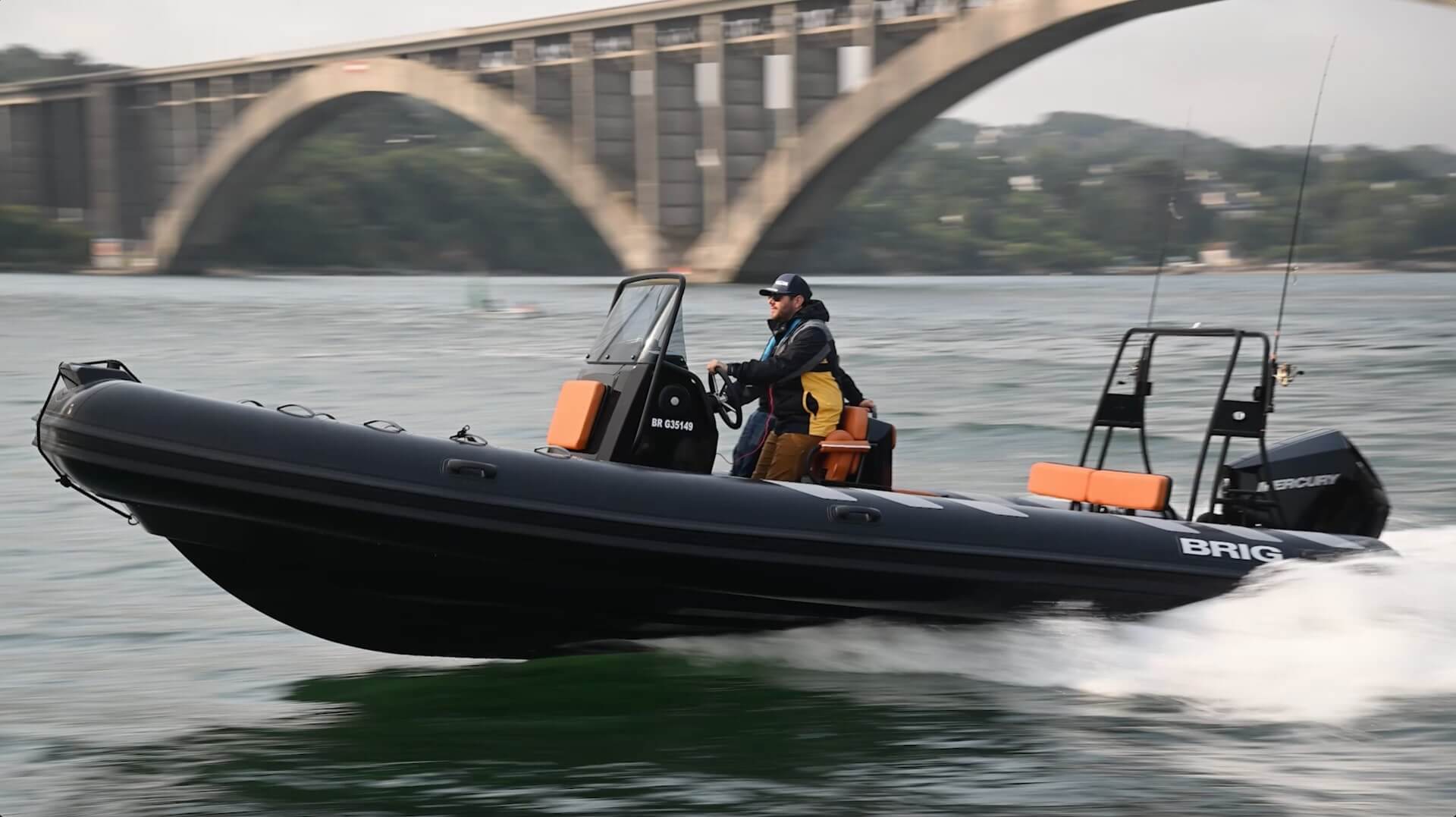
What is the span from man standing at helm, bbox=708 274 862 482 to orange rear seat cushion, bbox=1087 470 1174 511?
3.68ft

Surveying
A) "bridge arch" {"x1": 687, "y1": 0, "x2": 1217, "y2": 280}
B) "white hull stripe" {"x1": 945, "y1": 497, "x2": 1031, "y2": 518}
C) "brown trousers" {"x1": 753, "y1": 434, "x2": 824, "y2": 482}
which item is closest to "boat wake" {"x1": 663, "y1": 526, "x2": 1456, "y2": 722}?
"white hull stripe" {"x1": 945, "y1": 497, "x2": 1031, "y2": 518}

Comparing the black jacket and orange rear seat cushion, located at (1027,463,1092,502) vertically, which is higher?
the black jacket

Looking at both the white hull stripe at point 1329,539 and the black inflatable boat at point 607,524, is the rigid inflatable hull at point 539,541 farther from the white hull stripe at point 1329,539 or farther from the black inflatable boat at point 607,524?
the white hull stripe at point 1329,539

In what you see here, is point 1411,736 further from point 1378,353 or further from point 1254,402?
point 1378,353

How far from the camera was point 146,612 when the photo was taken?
6871 mm

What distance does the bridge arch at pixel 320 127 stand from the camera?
37.1 metres

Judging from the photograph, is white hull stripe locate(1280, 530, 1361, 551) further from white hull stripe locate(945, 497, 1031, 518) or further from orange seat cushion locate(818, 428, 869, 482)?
orange seat cushion locate(818, 428, 869, 482)

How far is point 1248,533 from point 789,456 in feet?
5.90

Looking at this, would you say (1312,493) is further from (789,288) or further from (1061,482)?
(789,288)

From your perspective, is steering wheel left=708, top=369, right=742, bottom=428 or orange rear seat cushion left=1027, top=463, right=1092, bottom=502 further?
orange rear seat cushion left=1027, top=463, right=1092, bottom=502

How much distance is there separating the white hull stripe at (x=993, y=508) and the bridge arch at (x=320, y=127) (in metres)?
30.2

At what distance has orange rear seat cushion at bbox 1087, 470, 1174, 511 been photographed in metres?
6.15

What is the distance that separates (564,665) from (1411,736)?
9.69 feet

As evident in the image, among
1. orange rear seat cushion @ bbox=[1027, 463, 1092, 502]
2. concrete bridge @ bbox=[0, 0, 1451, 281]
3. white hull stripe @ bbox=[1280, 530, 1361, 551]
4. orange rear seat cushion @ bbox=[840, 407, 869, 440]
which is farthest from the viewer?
concrete bridge @ bbox=[0, 0, 1451, 281]
